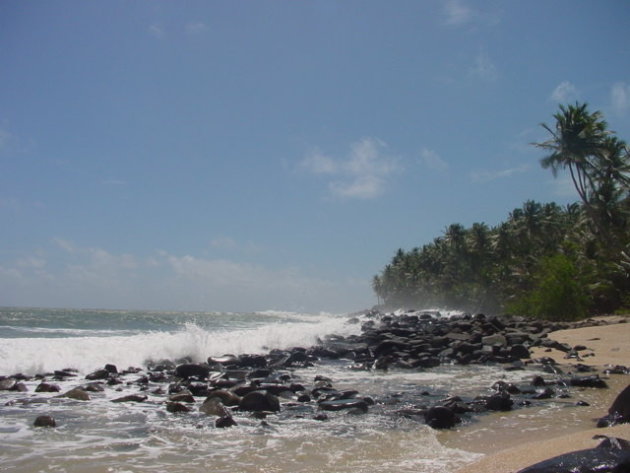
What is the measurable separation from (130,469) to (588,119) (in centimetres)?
4014

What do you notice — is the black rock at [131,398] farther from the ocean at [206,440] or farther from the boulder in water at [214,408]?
the boulder in water at [214,408]

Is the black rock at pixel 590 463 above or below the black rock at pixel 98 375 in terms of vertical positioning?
above

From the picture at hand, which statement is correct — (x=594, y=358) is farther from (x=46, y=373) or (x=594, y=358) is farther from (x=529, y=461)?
(x=46, y=373)

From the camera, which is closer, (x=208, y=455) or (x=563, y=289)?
(x=208, y=455)

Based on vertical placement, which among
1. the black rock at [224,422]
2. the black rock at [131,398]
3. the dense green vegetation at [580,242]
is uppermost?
the dense green vegetation at [580,242]

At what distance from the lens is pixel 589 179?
36094 mm

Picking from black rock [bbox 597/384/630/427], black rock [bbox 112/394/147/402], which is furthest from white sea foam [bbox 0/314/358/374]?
black rock [bbox 597/384/630/427]

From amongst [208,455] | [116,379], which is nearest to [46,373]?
[116,379]

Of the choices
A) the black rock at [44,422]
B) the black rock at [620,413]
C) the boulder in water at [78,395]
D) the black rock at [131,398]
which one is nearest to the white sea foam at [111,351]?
the boulder in water at [78,395]

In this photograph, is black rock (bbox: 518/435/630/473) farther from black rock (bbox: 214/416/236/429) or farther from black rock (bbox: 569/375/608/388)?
black rock (bbox: 569/375/608/388)

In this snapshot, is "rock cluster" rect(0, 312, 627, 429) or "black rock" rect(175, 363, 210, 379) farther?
"black rock" rect(175, 363, 210, 379)

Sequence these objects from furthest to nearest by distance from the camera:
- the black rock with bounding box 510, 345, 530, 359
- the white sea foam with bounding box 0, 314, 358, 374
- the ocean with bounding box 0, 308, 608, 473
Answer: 1. the black rock with bounding box 510, 345, 530, 359
2. the white sea foam with bounding box 0, 314, 358, 374
3. the ocean with bounding box 0, 308, 608, 473

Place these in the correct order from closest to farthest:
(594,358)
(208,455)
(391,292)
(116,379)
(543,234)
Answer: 1. (208,455)
2. (116,379)
3. (594,358)
4. (543,234)
5. (391,292)

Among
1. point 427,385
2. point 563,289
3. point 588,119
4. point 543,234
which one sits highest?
point 588,119
